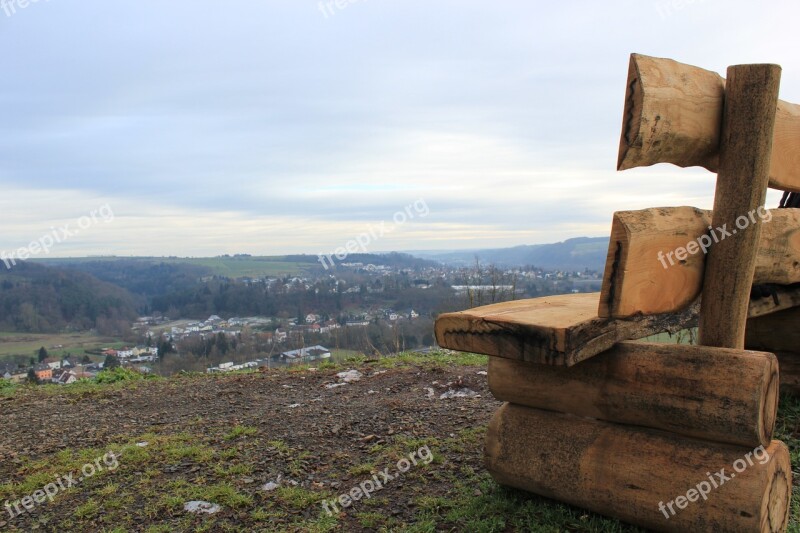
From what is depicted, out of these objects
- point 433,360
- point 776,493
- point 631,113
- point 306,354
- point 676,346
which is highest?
point 631,113

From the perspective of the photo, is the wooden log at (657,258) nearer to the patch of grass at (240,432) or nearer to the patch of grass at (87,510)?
the patch of grass at (87,510)

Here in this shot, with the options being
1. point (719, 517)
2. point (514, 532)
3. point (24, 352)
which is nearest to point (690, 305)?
point (719, 517)

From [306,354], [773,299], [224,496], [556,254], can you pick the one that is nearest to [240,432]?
[224,496]

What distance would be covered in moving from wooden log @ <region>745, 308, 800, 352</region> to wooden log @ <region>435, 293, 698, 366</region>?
95.8 inches

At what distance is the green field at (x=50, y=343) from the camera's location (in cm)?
2517

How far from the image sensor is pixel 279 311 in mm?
26609

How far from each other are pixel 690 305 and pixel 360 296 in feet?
73.4

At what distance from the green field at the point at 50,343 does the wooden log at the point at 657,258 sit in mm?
25923

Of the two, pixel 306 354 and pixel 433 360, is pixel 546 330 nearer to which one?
pixel 433 360

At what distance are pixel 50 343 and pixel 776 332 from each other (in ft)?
104

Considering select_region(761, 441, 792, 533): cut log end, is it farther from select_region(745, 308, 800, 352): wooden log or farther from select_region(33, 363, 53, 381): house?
select_region(33, 363, 53, 381): house

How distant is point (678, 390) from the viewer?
8.85 ft

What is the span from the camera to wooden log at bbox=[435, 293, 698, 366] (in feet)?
8.22

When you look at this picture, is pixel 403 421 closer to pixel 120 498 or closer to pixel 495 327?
pixel 120 498
